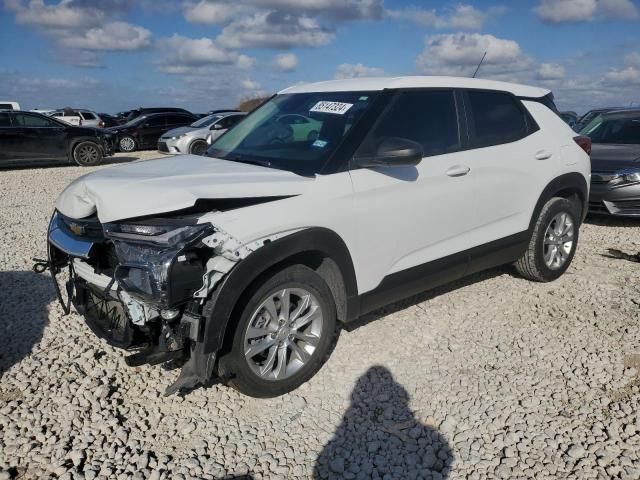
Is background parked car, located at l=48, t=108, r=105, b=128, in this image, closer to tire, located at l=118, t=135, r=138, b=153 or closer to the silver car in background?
tire, located at l=118, t=135, r=138, b=153

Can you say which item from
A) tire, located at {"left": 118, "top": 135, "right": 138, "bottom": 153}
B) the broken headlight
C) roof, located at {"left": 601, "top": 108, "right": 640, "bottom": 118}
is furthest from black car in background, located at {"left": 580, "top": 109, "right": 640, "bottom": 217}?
tire, located at {"left": 118, "top": 135, "right": 138, "bottom": 153}

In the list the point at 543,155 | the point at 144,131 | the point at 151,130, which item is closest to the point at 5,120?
the point at 144,131

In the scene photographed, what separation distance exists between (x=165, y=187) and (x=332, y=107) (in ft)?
4.81

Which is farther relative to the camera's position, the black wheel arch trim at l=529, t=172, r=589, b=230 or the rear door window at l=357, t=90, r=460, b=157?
the black wheel arch trim at l=529, t=172, r=589, b=230

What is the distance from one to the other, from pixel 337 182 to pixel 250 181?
22.3 inches

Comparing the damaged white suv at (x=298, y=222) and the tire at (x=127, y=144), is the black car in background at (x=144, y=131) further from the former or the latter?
the damaged white suv at (x=298, y=222)

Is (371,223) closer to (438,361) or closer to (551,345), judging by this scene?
(438,361)

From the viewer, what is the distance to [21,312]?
4613mm

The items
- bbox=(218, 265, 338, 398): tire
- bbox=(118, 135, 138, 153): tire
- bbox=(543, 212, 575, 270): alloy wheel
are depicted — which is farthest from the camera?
bbox=(118, 135, 138, 153): tire

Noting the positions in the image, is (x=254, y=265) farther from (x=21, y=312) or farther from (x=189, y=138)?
(x=189, y=138)

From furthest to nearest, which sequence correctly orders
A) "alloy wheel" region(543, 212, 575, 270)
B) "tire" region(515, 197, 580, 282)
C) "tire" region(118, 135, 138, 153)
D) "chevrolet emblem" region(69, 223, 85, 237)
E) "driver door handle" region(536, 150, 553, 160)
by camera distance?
1. "tire" region(118, 135, 138, 153)
2. "alloy wheel" region(543, 212, 575, 270)
3. "tire" region(515, 197, 580, 282)
4. "driver door handle" region(536, 150, 553, 160)
5. "chevrolet emblem" region(69, 223, 85, 237)

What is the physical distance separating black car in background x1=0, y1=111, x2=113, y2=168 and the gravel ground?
35.8 feet

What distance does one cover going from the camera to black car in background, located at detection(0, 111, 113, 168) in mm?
13922

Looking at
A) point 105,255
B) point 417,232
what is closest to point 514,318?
point 417,232
